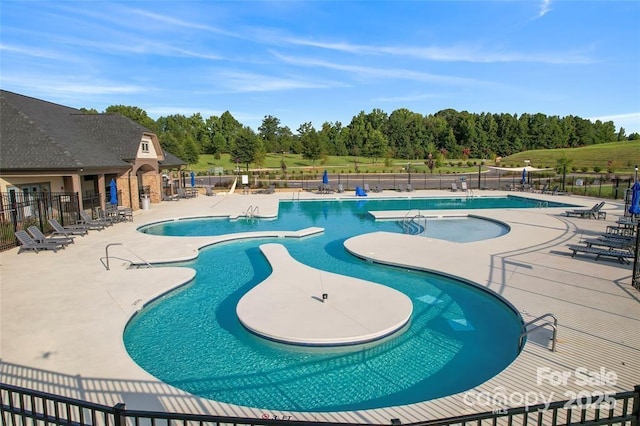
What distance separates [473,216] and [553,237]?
6331 millimetres

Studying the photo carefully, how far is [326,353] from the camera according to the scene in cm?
738

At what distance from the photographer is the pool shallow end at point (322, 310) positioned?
25.2 ft

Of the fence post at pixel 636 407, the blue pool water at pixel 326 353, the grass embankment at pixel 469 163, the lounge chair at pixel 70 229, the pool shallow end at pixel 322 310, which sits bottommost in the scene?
the blue pool water at pixel 326 353

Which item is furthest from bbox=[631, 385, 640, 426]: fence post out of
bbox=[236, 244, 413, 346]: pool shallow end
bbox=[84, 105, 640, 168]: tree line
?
bbox=[84, 105, 640, 168]: tree line

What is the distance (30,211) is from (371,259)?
1510 centimetres

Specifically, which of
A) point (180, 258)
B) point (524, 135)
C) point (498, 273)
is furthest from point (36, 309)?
point (524, 135)

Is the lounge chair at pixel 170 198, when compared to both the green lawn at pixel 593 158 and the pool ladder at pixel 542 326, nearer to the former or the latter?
the pool ladder at pixel 542 326

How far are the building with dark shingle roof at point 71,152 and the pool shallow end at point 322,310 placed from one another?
39.5 ft

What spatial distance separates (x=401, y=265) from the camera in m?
12.3

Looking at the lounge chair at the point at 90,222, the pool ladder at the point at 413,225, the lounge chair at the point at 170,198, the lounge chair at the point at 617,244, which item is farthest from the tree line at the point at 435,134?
the lounge chair at the point at 617,244

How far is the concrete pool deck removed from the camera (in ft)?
18.5

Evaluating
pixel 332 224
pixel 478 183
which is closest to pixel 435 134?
pixel 478 183

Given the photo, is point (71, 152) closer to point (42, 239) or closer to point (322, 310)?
point (42, 239)

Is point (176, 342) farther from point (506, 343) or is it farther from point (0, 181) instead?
point (0, 181)
